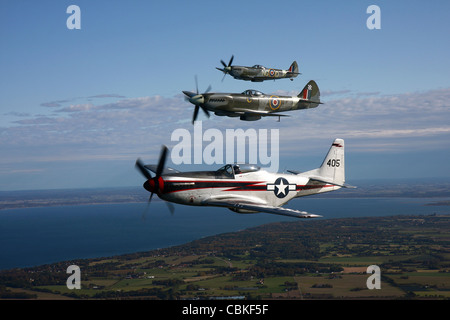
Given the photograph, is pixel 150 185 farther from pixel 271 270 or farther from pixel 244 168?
pixel 271 270

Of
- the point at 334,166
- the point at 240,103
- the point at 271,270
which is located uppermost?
the point at 240,103

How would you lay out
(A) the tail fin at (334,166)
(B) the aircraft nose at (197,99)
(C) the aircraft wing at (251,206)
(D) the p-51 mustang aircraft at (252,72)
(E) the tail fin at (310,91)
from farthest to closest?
(D) the p-51 mustang aircraft at (252,72), (E) the tail fin at (310,91), (B) the aircraft nose at (197,99), (A) the tail fin at (334,166), (C) the aircraft wing at (251,206)

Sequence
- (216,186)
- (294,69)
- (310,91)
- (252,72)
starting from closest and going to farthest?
(216,186) → (310,91) → (252,72) → (294,69)

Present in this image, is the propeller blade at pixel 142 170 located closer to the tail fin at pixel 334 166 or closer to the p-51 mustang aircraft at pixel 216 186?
the p-51 mustang aircraft at pixel 216 186

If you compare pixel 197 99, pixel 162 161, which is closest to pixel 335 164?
pixel 197 99

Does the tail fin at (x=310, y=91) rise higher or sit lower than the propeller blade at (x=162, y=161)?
higher

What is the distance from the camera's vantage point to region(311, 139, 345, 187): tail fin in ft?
71.2

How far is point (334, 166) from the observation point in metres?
22.0

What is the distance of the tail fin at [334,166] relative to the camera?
21.7 m

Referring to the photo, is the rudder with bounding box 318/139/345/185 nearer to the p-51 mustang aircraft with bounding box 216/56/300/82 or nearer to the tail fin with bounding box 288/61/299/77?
the p-51 mustang aircraft with bounding box 216/56/300/82

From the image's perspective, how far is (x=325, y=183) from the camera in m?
21.1

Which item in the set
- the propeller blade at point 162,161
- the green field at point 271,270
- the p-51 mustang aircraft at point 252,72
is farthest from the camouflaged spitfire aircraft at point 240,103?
the green field at point 271,270

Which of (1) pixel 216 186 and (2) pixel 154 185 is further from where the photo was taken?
(1) pixel 216 186
